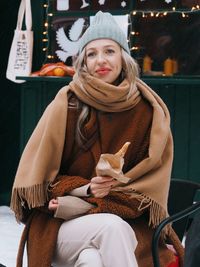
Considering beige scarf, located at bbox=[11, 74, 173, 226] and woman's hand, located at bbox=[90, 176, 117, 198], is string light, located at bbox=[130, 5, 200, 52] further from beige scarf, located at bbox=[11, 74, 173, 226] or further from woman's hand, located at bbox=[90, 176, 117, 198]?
woman's hand, located at bbox=[90, 176, 117, 198]

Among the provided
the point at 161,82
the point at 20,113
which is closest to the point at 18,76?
the point at 20,113

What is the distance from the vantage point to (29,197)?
9.02 feet

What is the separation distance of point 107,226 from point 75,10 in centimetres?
388

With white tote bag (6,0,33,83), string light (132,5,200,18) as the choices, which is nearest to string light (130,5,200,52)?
string light (132,5,200,18)

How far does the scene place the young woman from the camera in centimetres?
266

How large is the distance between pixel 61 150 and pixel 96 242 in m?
0.43

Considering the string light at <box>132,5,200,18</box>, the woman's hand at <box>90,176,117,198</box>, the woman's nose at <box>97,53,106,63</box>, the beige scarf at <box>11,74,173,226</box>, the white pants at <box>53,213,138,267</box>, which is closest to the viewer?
the white pants at <box>53,213,138,267</box>

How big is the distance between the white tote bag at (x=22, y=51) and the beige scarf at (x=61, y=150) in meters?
3.32

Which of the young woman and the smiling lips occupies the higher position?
the smiling lips

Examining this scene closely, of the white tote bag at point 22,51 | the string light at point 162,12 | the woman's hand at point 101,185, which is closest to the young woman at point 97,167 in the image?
the woman's hand at point 101,185

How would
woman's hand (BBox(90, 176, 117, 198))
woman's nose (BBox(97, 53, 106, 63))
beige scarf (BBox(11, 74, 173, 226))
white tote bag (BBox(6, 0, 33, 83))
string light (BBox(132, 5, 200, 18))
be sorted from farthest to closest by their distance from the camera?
white tote bag (BBox(6, 0, 33, 83)) < string light (BBox(132, 5, 200, 18)) < woman's nose (BBox(97, 53, 106, 63)) < beige scarf (BBox(11, 74, 173, 226)) < woman's hand (BBox(90, 176, 117, 198))

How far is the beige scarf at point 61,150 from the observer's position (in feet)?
9.09

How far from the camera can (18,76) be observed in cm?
615

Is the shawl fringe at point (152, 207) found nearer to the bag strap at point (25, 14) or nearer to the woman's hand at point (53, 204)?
the woman's hand at point (53, 204)
